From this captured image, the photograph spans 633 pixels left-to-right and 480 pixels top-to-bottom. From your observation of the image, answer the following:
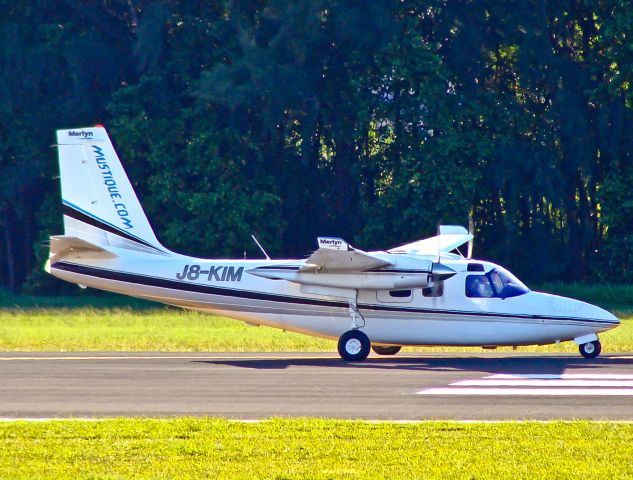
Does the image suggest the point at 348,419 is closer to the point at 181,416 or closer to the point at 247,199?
the point at 181,416

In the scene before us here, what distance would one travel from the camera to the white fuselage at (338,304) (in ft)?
70.0

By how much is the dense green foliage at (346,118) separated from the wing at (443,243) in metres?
14.1

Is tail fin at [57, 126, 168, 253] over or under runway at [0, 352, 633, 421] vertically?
over

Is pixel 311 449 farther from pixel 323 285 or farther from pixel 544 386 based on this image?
pixel 323 285

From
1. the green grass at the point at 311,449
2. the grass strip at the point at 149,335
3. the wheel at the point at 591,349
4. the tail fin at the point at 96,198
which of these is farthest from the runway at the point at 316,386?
the tail fin at the point at 96,198

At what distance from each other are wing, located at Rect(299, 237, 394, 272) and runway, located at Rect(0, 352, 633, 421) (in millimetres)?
1864

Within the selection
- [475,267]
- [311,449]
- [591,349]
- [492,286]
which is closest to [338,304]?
[475,267]

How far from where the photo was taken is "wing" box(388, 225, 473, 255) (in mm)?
24194

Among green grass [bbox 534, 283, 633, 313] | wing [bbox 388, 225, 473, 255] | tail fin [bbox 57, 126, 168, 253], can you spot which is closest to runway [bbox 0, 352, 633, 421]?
tail fin [bbox 57, 126, 168, 253]

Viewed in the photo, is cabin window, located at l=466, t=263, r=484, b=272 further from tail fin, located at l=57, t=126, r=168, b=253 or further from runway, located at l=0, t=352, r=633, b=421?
tail fin, located at l=57, t=126, r=168, b=253

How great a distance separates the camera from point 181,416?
1436cm

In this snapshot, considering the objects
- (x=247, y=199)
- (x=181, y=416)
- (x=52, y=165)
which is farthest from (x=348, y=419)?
(x=52, y=165)

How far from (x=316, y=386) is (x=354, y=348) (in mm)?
4534

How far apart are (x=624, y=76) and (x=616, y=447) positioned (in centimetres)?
3132
